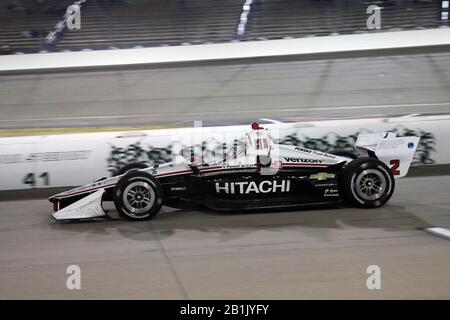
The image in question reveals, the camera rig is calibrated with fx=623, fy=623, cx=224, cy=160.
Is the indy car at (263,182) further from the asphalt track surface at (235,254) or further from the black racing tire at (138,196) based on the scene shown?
the asphalt track surface at (235,254)

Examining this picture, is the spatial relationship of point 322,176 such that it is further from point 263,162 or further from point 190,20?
point 190,20

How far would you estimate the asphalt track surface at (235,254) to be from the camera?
497 centimetres

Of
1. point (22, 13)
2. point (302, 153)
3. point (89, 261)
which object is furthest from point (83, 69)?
point (89, 261)

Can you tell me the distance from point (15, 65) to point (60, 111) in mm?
2084

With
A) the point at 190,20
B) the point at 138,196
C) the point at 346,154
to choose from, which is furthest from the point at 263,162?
the point at 190,20

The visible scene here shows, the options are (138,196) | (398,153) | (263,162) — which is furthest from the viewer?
(398,153)

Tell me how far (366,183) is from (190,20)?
31.0ft

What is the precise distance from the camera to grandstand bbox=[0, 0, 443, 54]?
50.4ft

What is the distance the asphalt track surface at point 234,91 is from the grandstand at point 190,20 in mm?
1049

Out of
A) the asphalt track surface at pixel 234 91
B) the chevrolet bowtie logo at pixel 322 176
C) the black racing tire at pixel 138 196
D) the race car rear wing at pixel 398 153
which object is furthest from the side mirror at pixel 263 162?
the asphalt track surface at pixel 234 91

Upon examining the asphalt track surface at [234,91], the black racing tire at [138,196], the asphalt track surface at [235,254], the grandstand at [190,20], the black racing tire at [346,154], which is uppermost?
the grandstand at [190,20]

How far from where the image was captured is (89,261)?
235 inches

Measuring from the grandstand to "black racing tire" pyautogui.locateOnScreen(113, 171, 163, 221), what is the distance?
28.0 feet

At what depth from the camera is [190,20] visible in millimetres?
15938
